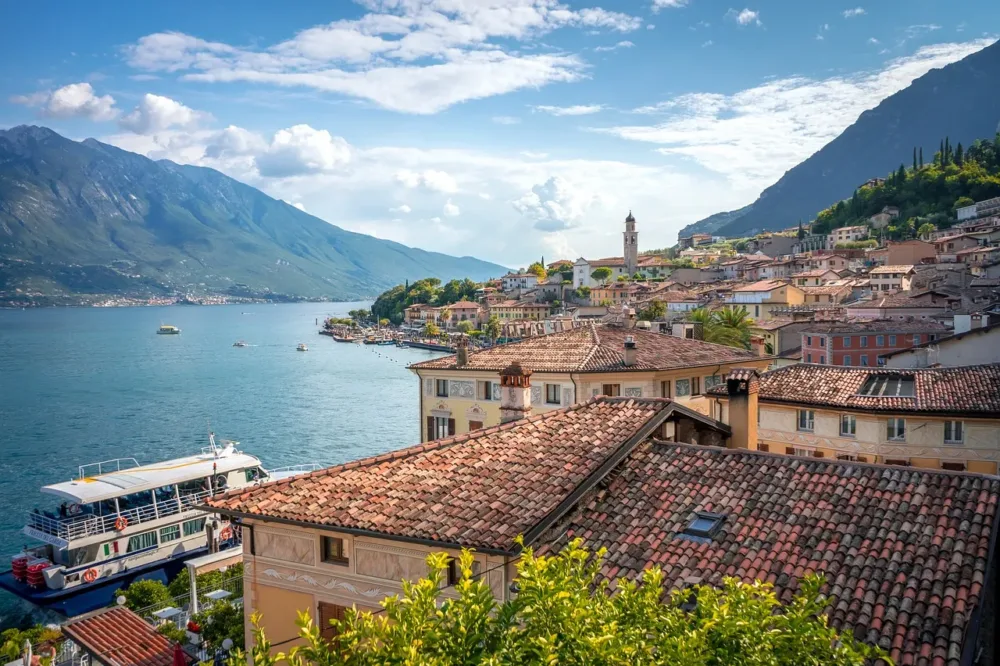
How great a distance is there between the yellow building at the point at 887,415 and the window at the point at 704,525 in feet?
47.1

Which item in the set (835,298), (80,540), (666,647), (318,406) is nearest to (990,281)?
(835,298)

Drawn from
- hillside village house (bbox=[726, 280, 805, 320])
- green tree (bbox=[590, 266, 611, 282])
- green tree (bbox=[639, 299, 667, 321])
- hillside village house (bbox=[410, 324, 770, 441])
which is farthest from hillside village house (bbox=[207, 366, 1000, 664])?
green tree (bbox=[590, 266, 611, 282])

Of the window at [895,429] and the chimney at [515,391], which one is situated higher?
the chimney at [515,391]

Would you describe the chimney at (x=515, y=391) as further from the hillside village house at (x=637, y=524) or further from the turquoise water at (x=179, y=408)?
the turquoise water at (x=179, y=408)

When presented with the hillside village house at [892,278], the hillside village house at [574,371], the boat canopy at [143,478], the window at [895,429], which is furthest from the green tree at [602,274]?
the window at [895,429]

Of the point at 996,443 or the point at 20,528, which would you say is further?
the point at 20,528

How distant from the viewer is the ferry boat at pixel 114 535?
31.0 meters

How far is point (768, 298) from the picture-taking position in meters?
95.1

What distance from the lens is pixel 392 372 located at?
119 meters

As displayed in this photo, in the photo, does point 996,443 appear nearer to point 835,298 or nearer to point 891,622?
point 891,622

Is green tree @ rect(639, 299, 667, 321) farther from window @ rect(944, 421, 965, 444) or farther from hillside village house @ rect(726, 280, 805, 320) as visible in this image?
window @ rect(944, 421, 965, 444)

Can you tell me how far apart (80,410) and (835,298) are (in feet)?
279

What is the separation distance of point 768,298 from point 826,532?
9036 centimetres

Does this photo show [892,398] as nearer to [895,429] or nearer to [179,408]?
[895,429]
